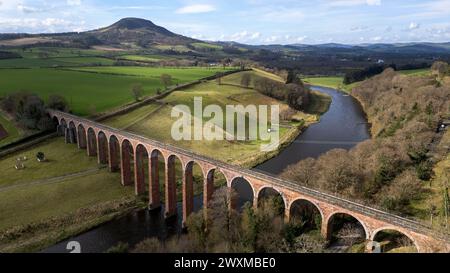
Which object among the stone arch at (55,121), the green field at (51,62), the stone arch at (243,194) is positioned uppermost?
the green field at (51,62)

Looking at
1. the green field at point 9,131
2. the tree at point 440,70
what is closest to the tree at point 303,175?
the green field at point 9,131

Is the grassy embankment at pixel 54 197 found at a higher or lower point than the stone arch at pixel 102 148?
lower

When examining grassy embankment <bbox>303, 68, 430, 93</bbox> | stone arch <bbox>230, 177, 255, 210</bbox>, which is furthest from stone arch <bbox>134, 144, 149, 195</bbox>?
grassy embankment <bbox>303, 68, 430, 93</bbox>

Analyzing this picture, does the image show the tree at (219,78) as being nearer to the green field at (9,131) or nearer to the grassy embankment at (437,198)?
the green field at (9,131)

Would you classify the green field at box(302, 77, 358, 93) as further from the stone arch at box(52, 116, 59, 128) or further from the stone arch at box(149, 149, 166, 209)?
the stone arch at box(149, 149, 166, 209)

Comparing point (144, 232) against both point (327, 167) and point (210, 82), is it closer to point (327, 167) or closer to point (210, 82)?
point (327, 167)
